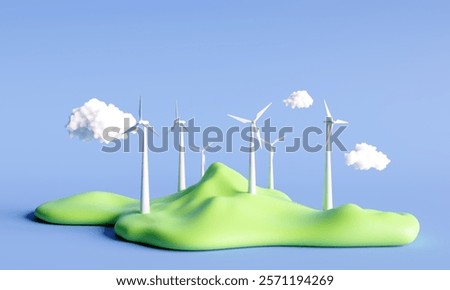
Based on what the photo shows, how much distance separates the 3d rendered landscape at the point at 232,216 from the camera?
77.0 ft

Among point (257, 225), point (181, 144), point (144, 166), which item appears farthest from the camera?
point (181, 144)

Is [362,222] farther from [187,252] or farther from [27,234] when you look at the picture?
[27,234]

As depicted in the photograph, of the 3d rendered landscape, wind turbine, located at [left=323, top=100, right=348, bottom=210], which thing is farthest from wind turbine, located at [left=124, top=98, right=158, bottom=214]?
wind turbine, located at [left=323, top=100, right=348, bottom=210]

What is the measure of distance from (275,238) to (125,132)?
6065mm

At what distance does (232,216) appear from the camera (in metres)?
24.0

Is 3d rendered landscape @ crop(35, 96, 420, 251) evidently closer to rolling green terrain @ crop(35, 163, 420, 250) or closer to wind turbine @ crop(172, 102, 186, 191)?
rolling green terrain @ crop(35, 163, 420, 250)

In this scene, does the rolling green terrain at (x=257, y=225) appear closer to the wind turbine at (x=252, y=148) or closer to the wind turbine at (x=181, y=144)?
the wind turbine at (x=252, y=148)

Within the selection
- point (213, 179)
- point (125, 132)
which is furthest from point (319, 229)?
point (125, 132)

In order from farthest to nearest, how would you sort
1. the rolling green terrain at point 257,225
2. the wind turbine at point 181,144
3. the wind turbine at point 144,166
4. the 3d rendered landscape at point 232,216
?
the wind turbine at point 181,144 → the wind turbine at point 144,166 → the 3d rendered landscape at point 232,216 → the rolling green terrain at point 257,225

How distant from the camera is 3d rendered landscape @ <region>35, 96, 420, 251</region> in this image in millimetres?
23484

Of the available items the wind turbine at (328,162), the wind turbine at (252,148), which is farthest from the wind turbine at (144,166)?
the wind turbine at (328,162)

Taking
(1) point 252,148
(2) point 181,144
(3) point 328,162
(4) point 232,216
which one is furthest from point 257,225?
(2) point 181,144

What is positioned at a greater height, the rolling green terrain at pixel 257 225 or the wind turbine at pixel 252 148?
the wind turbine at pixel 252 148

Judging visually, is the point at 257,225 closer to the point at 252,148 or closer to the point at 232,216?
the point at 232,216
